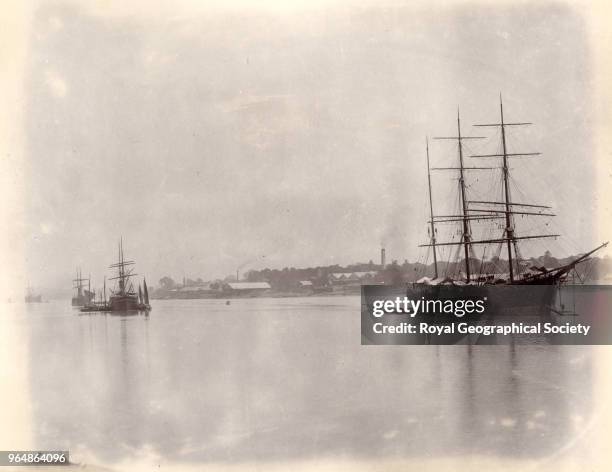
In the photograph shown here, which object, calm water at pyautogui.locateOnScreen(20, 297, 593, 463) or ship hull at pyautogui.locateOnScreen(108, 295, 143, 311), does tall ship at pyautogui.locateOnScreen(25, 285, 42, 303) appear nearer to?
calm water at pyautogui.locateOnScreen(20, 297, 593, 463)

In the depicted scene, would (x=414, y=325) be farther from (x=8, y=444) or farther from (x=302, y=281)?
(x=8, y=444)

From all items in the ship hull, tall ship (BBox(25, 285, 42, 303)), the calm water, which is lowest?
the calm water

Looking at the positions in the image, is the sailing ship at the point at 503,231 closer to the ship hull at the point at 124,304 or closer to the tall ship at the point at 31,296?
the tall ship at the point at 31,296

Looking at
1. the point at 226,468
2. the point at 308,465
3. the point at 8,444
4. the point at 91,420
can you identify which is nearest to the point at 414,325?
the point at 308,465

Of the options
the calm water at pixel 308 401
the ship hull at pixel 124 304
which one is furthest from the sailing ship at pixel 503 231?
the ship hull at pixel 124 304

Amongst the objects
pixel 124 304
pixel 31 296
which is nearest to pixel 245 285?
pixel 31 296

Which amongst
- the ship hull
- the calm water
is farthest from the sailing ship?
the ship hull

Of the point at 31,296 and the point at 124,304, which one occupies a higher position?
the point at 31,296

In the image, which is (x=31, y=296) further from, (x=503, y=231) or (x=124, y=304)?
(x=124, y=304)
